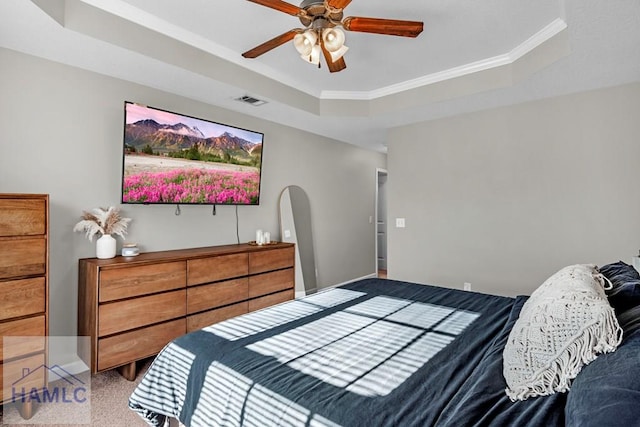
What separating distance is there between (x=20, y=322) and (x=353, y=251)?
172 inches

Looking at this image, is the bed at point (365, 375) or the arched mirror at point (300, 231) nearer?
the bed at point (365, 375)

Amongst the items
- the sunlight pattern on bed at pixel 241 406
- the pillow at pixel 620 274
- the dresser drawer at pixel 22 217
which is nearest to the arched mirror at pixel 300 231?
the dresser drawer at pixel 22 217

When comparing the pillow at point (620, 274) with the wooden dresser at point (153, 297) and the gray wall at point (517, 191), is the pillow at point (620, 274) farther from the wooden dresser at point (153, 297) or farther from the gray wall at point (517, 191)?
the wooden dresser at point (153, 297)

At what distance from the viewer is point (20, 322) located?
77.9 inches

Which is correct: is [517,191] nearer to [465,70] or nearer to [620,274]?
[465,70]

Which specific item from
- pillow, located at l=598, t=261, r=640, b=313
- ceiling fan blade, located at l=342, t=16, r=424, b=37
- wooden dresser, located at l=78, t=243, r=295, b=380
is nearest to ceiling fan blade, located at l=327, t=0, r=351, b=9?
ceiling fan blade, located at l=342, t=16, r=424, b=37

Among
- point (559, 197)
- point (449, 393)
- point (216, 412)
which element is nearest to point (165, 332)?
point (216, 412)

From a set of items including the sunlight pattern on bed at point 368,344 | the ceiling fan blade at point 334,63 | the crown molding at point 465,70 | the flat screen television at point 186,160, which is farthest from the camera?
the flat screen television at point 186,160

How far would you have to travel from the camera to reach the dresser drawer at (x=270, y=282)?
11.1ft

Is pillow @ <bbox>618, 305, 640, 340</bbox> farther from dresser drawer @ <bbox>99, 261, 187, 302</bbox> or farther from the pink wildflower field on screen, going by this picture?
the pink wildflower field on screen

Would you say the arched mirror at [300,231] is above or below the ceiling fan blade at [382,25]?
below

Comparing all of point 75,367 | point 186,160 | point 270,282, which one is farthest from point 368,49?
point 75,367

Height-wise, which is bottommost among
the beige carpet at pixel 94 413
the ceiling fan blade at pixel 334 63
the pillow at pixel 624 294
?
the beige carpet at pixel 94 413

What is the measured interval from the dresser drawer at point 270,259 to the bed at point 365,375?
4.89 ft
